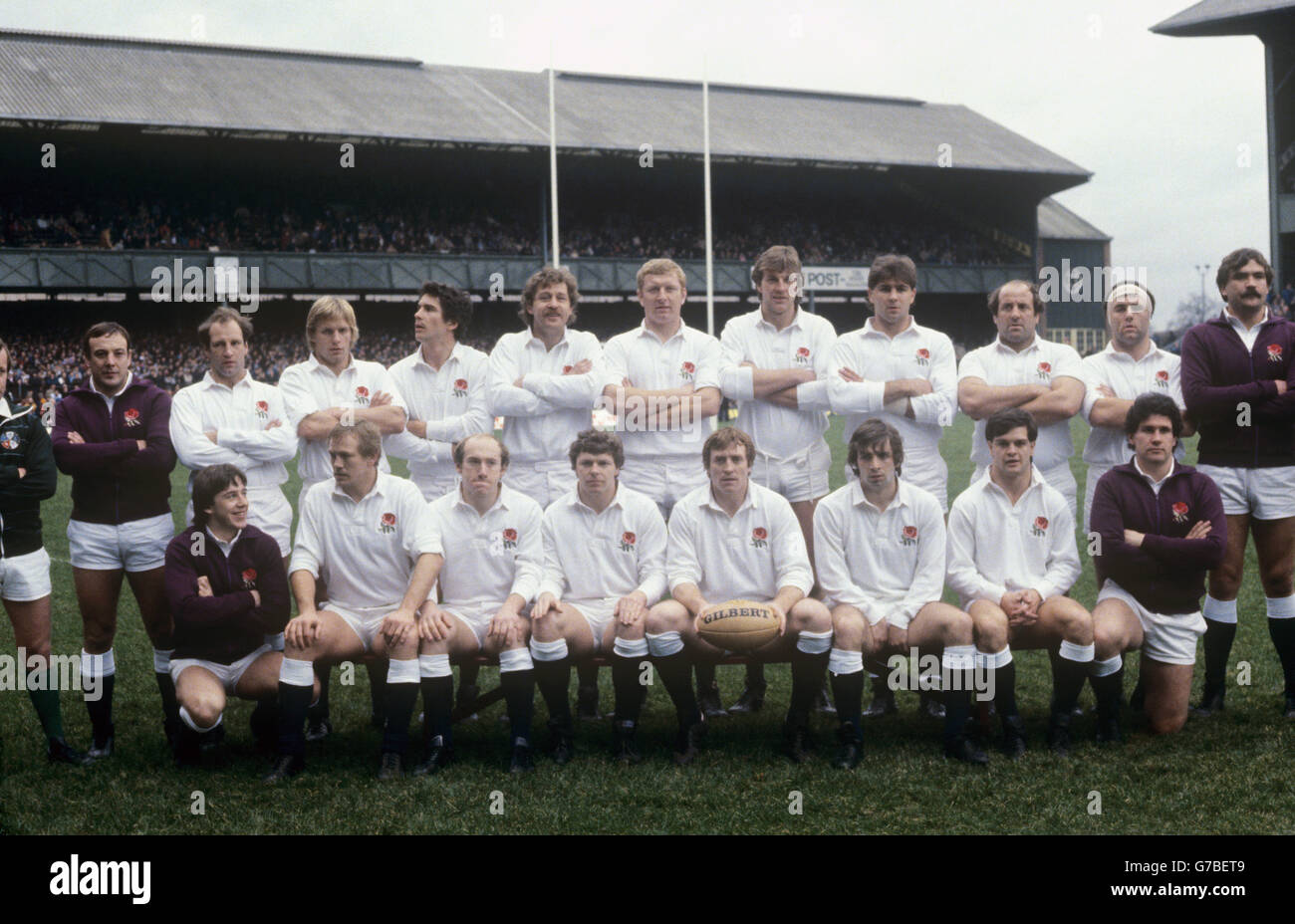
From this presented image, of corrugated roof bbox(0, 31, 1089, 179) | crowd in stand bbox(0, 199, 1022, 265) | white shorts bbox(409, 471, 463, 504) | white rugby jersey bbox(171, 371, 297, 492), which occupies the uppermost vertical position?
corrugated roof bbox(0, 31, 1089, 179)

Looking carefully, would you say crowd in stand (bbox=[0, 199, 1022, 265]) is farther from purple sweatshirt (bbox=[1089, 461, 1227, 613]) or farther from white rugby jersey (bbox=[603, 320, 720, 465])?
purple sweatshirt (bbox=[1089, 461, 1227, 613])

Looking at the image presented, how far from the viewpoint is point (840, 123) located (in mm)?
40031

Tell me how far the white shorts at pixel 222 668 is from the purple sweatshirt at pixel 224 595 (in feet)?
0.07

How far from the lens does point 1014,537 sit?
5297 millimetres

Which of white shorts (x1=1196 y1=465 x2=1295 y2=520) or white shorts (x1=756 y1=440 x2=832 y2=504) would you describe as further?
white shorts (x1=756 y1=440 x2=832 y2=504)

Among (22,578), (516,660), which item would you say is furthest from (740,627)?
(22,578)

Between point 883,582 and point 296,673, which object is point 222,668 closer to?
point 296,673

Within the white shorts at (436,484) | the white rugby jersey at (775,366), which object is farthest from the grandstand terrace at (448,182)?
the white rugby jersey at (775,366)

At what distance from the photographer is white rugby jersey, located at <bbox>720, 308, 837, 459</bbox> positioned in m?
5.83

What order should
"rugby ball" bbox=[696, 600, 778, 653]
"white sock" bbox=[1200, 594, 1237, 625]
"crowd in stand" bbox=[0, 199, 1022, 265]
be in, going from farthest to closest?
"crowd in stand" bbox=[0, 199, 1022, 265] → "white sock" bbox=[1200, 594, 1237, 625] → "rugby ball" bbox=[696, 600, 778, 653]

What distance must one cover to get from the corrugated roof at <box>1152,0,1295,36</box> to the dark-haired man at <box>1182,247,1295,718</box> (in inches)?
917

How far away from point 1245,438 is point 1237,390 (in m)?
0.28

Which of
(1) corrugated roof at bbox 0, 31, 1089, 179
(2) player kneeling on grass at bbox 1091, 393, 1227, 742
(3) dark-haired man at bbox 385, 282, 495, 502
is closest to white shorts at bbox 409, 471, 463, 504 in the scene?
(3) dark-haired man at bbox 385, 282, 495, 502
